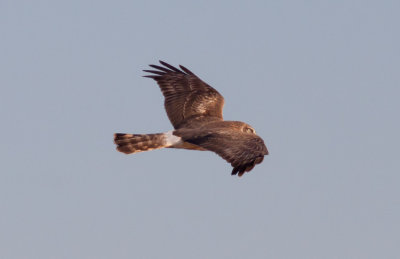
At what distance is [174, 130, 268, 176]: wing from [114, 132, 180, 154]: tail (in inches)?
42.0

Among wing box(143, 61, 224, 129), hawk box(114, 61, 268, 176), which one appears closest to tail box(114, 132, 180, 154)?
hawk box(114, 61, 268, 176)

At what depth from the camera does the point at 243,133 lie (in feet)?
64.4

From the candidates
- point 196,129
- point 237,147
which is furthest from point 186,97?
point 237,147

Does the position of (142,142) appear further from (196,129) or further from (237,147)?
(237,147)

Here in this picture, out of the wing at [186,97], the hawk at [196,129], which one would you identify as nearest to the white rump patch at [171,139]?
the hawk at [196,129]

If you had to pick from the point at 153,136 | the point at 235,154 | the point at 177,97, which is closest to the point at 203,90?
the point at 177,97

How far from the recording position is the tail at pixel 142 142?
20984 millimetres

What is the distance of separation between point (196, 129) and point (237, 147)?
258cm

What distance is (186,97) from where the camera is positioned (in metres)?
22.8

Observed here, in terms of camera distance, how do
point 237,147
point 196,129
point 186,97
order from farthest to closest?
point 186,97 < point 196,129 < point 237,147

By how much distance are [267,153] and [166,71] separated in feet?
21.7

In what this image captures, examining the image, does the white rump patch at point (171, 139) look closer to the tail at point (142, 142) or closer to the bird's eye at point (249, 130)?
the tail at point (142, 142)

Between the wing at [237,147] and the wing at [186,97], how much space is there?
2398 millimetres

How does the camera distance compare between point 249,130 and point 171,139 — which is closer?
point 171,139
